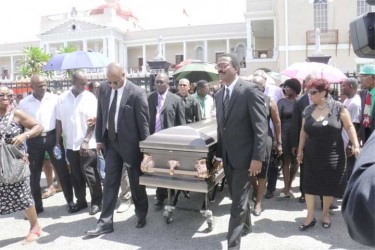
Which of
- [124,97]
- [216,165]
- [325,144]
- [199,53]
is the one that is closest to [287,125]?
[325,144]

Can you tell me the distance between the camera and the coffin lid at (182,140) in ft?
13.2

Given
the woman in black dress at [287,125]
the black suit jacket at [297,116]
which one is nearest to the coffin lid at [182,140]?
the black suit jacket at [297,116]

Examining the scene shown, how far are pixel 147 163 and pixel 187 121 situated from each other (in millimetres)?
2019

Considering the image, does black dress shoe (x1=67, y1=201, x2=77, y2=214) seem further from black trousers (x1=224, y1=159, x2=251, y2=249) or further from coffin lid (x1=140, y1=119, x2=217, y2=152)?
black trousers (x1=224, y1=159, x2=251, y2=249)

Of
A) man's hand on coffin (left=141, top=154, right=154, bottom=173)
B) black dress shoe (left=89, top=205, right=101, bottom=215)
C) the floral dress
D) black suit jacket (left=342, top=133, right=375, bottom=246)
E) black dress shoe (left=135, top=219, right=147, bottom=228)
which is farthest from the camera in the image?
black dress shoe (left=89, top=205, right=101, bottom=215)

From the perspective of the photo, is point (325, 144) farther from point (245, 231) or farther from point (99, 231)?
point (99, 231)

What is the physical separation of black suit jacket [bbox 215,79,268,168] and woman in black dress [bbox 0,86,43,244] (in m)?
2.13

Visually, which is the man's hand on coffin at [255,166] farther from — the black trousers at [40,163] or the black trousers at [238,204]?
the black trousers at [40,163]

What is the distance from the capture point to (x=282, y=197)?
213 inches

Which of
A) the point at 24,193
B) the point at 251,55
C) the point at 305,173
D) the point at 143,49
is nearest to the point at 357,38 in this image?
the point at 305,173

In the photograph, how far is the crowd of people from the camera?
12.0 ft

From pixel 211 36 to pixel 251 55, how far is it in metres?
14.3

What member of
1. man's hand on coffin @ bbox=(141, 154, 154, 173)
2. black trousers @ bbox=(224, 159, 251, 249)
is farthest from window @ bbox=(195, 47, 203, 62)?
black trousers @ bbox=(224, 159, 251, 249)

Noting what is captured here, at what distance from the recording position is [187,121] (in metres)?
6.16
